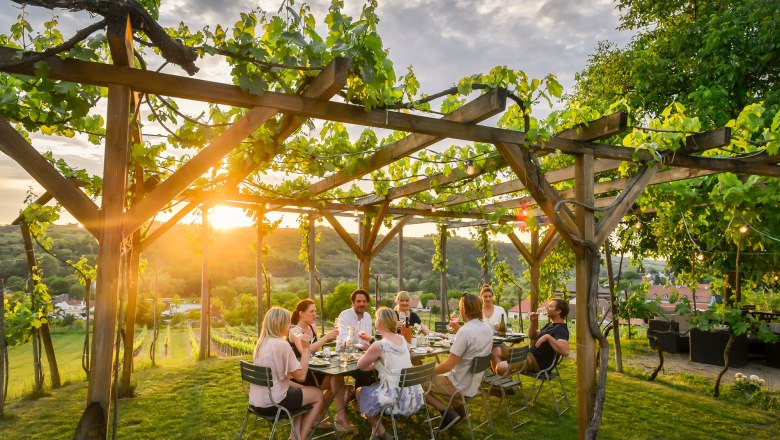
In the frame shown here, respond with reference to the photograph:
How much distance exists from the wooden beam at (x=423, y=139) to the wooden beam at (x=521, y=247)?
423cm

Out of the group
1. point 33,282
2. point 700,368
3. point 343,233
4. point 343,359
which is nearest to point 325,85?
point 343,359

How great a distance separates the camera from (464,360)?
4.25 meters

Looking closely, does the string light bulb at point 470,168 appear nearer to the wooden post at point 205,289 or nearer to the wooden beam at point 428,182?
the wooden beam at point 428,182

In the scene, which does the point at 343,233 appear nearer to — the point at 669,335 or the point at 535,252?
the point at 535,252

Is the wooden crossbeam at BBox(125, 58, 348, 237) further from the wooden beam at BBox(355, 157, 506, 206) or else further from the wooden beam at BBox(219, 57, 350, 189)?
the wooden beam at BBox(355, 157, 506, 206)

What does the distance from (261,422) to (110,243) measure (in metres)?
3.21

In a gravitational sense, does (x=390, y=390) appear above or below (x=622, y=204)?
below

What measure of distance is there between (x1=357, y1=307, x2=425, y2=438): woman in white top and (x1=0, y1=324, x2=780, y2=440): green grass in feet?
2.26

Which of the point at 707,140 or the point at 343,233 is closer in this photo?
the point at 707,140

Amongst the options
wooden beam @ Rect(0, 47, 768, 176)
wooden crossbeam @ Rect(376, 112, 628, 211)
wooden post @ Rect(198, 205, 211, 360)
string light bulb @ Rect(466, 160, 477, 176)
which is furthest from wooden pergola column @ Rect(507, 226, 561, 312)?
wooden post @ Rect(198, 205, 211, 360)

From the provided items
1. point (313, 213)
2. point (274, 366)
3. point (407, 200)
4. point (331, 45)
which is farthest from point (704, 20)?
point (274, 366)

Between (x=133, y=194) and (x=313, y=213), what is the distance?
3.66 meters

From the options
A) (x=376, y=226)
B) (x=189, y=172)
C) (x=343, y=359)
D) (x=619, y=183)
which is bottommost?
(x=343, y=359)

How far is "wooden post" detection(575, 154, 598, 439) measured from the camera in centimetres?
385
